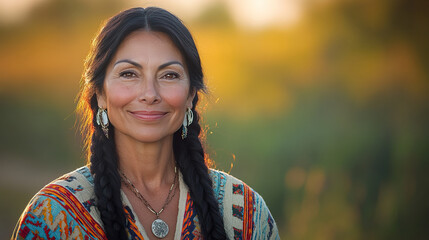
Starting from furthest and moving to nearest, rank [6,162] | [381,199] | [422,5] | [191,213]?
1. [6,162]
2. [422,5]
3. [381,199]
4. [191,213]

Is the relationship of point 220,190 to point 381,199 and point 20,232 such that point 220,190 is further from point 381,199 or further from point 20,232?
point 381,199

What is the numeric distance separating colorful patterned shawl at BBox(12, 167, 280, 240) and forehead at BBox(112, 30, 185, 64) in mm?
616

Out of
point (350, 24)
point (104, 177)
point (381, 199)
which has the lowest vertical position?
point (381, 199)

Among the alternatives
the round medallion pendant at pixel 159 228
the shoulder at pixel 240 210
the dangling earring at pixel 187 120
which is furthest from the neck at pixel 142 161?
the shoulder at pixel 240 210

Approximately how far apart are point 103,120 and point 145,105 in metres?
0.27

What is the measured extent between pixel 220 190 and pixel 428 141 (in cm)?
395

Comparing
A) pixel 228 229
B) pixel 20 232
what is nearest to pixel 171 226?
pixel 228 229

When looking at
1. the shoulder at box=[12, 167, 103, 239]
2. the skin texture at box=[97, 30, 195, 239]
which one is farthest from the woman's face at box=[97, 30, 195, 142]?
the shoulder at box=[12, 167, 103, 239]

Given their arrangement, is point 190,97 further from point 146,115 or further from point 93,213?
point 93,213

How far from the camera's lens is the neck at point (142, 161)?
269 centimetres

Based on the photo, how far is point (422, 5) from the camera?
6457mm

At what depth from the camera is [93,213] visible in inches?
96.3

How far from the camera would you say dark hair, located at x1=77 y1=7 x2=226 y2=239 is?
98.3 inches

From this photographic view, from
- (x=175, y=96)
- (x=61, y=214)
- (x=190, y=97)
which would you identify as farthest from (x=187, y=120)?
(x=61, y=214)
